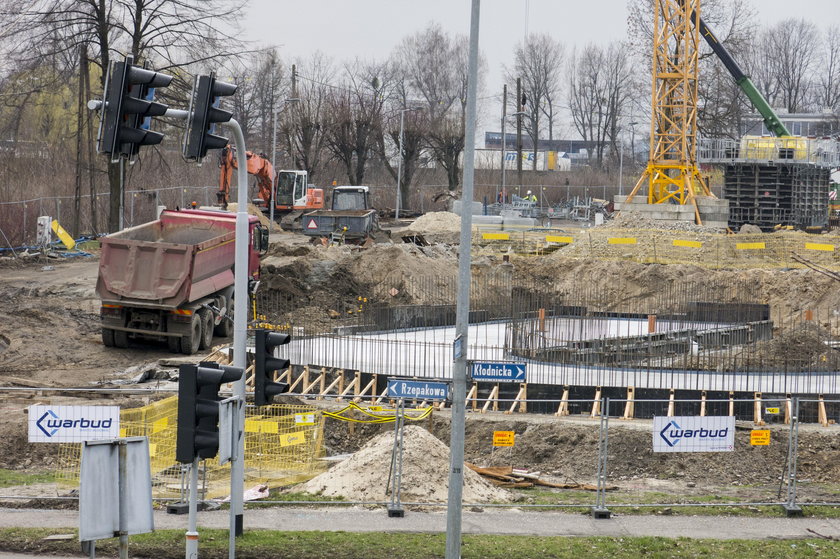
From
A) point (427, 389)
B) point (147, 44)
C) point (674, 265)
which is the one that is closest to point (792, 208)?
point (674, 265)

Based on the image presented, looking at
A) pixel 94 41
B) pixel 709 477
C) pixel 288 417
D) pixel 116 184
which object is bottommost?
pixel 709 477

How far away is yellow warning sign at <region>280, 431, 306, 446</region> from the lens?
1598 centimetres

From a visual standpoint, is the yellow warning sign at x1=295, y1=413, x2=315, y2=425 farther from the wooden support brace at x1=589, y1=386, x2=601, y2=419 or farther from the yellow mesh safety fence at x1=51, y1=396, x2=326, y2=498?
the wooden support brace at x1=589, y1=386, x2=601, y2=419

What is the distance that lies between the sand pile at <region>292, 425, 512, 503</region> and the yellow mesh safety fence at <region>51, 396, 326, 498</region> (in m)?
0.76

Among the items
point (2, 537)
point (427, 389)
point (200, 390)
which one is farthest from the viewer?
point (427, 389)

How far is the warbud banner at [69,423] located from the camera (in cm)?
1403

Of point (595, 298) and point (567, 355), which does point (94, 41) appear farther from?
point (567, 355)

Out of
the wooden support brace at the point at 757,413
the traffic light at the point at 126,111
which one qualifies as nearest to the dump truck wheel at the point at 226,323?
the wooden support brace at the point at 757,413

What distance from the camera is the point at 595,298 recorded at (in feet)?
131

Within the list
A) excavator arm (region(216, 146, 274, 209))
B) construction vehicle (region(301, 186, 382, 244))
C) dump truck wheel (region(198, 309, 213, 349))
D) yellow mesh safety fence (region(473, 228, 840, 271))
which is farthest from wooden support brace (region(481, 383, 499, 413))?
construction vehicle (region(301, 186, 382, 244))

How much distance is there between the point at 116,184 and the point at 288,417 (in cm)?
2911

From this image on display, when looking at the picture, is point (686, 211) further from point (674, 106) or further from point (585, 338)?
point (585, 338)

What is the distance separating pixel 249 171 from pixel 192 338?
69.2 ft

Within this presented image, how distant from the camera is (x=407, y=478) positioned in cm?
1510
